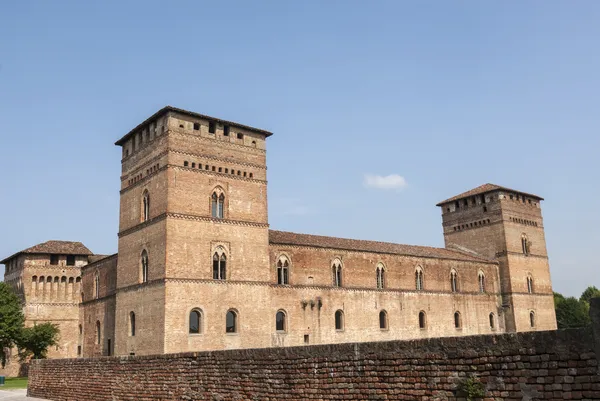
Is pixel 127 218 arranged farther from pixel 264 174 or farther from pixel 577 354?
pixel 577 354

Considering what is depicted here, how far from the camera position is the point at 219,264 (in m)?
29.9

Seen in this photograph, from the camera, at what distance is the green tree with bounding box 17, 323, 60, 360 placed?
3981 cm

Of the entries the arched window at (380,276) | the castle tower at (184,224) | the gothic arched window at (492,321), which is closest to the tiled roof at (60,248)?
the castle tower at (184,224)

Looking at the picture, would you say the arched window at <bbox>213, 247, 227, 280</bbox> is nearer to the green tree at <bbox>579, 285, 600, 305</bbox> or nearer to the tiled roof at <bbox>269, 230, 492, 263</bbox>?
the tiled roof at <bbox>269, 230, 492, 263</bbox>

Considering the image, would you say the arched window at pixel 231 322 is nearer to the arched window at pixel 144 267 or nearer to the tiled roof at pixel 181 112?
the arched window at pixel 144 267

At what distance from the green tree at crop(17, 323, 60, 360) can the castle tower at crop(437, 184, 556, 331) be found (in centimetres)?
3259

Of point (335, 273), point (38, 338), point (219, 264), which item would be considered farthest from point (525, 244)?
point (38, 338)

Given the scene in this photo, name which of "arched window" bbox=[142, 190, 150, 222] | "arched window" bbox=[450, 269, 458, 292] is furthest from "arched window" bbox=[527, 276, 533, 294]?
"arched window" bbox=[142, 190, 150, 222]

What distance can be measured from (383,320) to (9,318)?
81.8ft

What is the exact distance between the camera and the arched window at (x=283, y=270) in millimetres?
33750

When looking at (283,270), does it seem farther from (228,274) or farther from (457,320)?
(457,320)

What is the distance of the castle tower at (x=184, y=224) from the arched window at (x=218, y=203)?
0.05m

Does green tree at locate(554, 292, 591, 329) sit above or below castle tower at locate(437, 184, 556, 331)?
below

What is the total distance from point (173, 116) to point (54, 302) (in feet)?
67.9
